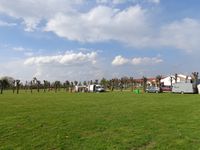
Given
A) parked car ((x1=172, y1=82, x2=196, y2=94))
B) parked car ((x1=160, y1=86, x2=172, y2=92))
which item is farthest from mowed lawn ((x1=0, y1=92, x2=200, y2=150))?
parked car ((x1=160, y1=86, x2=172, y2=92))

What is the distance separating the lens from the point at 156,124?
18062 millimetres

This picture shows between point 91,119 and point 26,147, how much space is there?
7.79 m

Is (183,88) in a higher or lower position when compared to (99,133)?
higher

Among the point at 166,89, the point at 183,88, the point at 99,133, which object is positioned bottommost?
the point at 99,133

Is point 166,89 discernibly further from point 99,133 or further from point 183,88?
point 99,133

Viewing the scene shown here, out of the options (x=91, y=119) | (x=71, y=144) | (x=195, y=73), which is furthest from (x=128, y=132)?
(x=195, y=73)

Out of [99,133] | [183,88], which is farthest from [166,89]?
[99,133]

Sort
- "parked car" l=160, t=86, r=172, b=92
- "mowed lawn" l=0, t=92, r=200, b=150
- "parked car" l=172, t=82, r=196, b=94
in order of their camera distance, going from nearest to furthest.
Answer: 1. "mowed lawn" l=0, t=92, r=200, b=150
2. "parked car" l=172, t=82, r=196, b=94
3. "parked car" l=160, t=86, r=172, b=92

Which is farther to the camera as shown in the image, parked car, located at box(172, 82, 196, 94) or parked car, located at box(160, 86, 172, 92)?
parked car, located at box(160, 86, 172, 92)

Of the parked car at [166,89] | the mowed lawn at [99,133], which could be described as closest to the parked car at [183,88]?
the parked car at [166,89]

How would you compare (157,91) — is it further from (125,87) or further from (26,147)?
(26,147)

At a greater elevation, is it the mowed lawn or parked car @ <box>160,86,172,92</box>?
parked car @ <box>160,86,172,92</box>

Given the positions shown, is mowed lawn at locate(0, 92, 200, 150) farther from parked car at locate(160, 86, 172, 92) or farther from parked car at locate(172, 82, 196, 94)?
parked car at locate(160, 86, 172, 92)

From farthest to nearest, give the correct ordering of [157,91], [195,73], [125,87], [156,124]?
[125,87] < [195,73] < [157,91] < [156,124]
